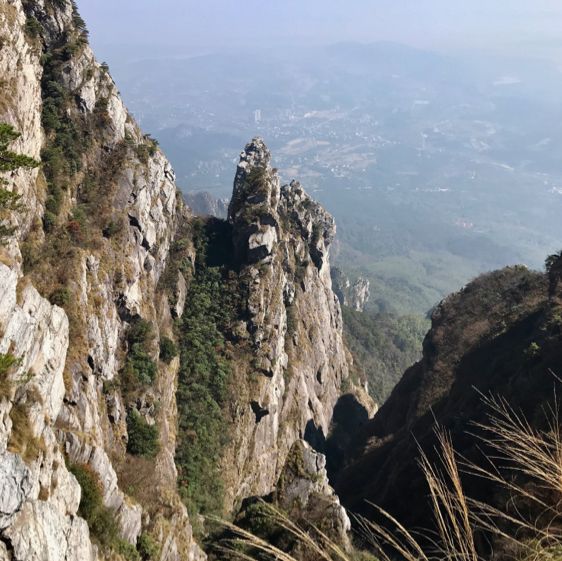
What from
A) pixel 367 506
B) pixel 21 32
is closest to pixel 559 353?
pixel 367 506

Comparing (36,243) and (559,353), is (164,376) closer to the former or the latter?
(36,243)

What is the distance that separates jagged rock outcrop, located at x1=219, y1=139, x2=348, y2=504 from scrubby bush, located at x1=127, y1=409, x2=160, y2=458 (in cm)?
1112

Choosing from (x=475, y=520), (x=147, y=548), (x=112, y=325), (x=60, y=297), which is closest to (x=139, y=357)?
(x=112, y=325)

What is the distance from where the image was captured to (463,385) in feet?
128

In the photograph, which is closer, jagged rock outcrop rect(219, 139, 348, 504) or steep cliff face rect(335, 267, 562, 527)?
steep cliff face rect(335, 267, 562, 527)

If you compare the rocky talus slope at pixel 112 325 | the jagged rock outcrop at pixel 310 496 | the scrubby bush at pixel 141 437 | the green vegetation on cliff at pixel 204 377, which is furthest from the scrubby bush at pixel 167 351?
the jagged rock outcrop at pixel 310 496

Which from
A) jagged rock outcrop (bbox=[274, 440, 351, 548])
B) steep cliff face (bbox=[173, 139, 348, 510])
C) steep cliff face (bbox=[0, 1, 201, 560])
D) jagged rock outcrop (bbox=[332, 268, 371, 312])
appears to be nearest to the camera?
steep cliff face (bbox=[0, 1, 201, 560])

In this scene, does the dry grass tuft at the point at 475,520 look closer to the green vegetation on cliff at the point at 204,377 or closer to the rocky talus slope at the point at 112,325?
the rocky talus slope at the point at 112,325

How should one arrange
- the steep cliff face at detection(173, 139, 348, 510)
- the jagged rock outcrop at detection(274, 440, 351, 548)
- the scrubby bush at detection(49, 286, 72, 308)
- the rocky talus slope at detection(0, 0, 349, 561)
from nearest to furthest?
the rocky talus slope at detection(0, 0, 349, 561) < the jagged rock outcrop at detection(274, 440, 351, 548) < the scrubby bush at detection(49, 286, 72, 308) < the steep cliff face at detection(173, 139, 348, 510)

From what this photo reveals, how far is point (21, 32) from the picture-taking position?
3659 centimetres

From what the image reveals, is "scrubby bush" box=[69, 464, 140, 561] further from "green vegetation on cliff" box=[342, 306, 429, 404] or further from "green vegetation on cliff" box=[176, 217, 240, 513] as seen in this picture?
"green vegetation on cliff" box=[342, 306, 429, 404]

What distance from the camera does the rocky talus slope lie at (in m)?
17.2

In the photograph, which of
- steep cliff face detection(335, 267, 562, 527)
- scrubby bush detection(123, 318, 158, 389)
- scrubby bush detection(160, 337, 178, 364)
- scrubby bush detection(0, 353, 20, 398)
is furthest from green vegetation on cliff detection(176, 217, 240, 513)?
scrubby bush detection(0, 353, 20, 398)

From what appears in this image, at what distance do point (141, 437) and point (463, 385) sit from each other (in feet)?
81.4
